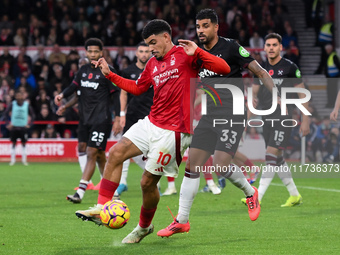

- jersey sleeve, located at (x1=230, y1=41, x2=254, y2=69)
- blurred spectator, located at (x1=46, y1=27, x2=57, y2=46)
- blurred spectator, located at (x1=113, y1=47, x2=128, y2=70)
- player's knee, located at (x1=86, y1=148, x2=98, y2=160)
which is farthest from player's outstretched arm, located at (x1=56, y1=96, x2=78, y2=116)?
blurred spectator, located at (x1=46, y1=27, x2=57, y2=46)

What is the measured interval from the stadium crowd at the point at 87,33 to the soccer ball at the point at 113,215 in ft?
48.4

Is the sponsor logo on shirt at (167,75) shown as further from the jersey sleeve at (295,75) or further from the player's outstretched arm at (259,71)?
the jersey sleeve at (295,75)

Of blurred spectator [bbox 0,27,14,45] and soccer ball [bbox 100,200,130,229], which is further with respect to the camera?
blurred spectator [bbox 0,27,14,45]

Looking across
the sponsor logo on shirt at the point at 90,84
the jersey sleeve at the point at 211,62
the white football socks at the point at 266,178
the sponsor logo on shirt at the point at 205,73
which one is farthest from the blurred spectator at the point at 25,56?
the jersey sleeve at the point at 211,62

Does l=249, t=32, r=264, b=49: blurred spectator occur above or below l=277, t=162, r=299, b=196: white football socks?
above

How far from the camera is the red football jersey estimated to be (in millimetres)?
6867

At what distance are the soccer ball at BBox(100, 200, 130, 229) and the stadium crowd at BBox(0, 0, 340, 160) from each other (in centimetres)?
1477

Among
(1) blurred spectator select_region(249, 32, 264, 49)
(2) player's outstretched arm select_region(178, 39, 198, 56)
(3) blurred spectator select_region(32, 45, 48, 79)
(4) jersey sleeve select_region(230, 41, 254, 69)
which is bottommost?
(3) blurred spectator select_region(32, 45, 48, 79)

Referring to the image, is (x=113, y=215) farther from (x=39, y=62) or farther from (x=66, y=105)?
(x=39, y=62)

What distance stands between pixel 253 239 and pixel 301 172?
11.6 meters

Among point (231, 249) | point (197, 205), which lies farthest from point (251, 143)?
point (231, 249)

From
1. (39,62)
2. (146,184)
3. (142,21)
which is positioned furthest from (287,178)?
(142,21)

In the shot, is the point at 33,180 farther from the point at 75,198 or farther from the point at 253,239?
the point at 253,239

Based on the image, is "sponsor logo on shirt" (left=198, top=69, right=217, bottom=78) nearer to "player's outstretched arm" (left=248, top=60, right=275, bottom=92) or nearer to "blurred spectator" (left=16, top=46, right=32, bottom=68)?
"player's outstretched arm" (left=248, top=60, right=275, bottom=92)
